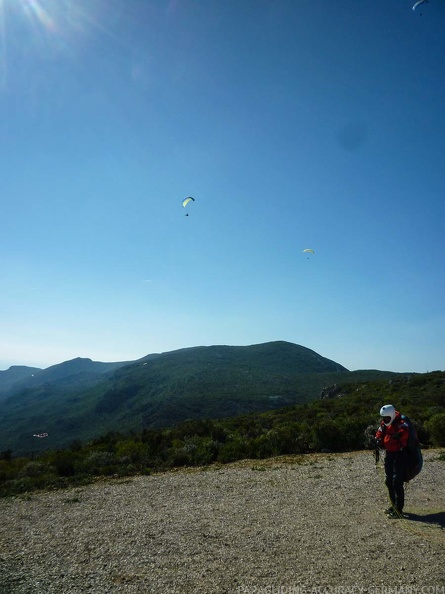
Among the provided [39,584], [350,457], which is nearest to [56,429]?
[350,457]

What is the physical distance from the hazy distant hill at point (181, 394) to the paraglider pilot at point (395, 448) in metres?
45.2

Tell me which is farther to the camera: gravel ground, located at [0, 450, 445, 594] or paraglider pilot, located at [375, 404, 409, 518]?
paraglider pilot, located at [375, 404, 409, 518]

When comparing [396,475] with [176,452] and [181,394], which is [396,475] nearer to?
[176,452]

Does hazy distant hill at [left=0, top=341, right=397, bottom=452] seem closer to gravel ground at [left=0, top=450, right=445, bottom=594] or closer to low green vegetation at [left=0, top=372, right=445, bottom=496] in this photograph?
low green vegetation at [left=0, top=372, right=445, bottom=496]

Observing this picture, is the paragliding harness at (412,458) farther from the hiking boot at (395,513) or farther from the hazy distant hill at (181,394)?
the hazy distant hill at (181,394)

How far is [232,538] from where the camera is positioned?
631 centimetres

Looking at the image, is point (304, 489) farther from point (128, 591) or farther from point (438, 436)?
point (438, 436)

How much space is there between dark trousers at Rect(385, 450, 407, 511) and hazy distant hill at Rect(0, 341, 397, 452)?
45.0 meters

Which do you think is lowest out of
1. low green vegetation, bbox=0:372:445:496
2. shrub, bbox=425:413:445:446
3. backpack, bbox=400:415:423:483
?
low green vegetation, bbox=0:372:445:496

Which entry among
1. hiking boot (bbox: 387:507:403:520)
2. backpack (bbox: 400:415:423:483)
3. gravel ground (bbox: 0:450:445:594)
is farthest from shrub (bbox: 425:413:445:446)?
backpack (bbox: 400:415:423:483)

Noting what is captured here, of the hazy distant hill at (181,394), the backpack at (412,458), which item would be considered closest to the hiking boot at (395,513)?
the backpack at (412,458)

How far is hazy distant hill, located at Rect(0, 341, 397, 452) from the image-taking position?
54094 millimetres

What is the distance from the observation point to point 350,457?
1310 centimetres

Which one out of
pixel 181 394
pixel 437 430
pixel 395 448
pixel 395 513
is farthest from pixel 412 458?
pixel 181 394
